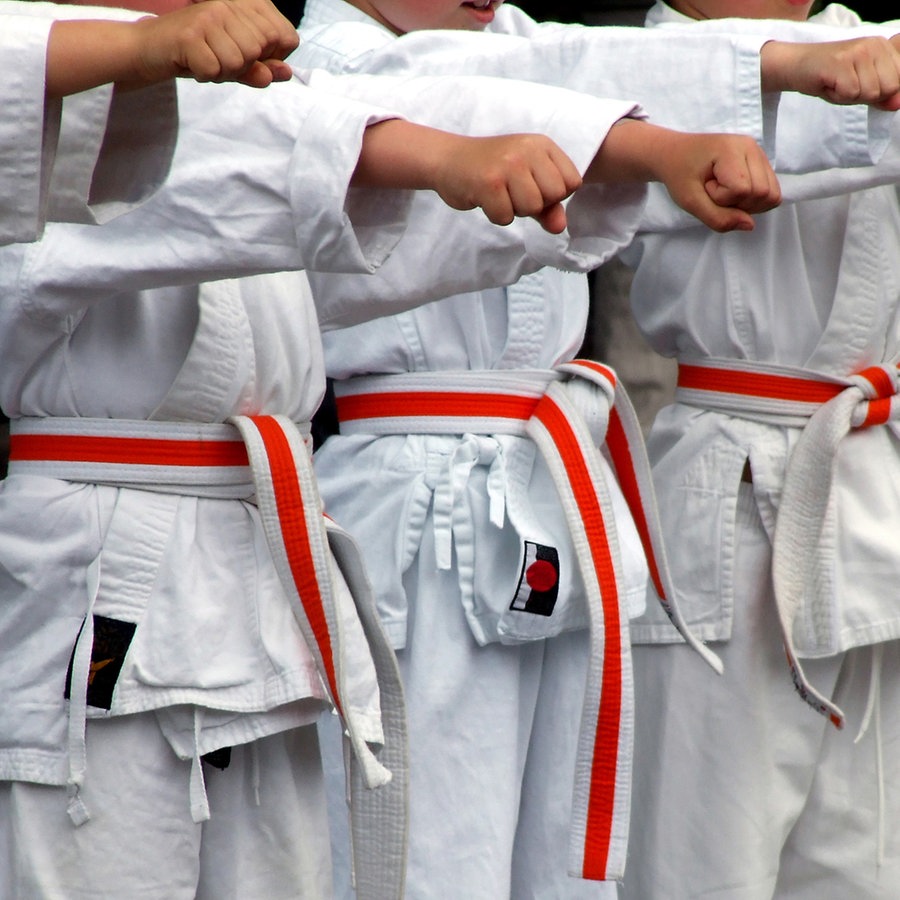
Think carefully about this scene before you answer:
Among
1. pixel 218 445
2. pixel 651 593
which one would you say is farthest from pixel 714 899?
pixel 218 445

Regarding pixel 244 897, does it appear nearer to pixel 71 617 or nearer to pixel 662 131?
pixel 71 617

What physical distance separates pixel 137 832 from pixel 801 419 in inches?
35.4

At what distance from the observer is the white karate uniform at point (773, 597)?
1.70 m

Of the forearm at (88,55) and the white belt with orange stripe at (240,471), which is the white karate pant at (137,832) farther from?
the forearm at (88,55)

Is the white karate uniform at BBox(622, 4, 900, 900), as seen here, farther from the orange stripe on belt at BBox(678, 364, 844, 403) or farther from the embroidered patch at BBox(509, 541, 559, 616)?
the embroidered patch at BBox(509, 541, 559, 616)

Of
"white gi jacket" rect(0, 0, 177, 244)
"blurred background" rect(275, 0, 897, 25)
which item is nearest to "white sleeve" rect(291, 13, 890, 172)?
"white gi jacket" rect(0, 0, 177, 244)

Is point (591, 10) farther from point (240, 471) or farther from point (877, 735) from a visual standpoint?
point (240, 471)

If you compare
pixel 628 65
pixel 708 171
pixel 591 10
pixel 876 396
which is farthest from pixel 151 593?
pixel 591 10

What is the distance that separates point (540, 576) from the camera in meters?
1.54

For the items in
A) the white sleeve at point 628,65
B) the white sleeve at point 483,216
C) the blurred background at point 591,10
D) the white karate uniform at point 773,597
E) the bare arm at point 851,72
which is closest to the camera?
the white sleeve at point 483,216

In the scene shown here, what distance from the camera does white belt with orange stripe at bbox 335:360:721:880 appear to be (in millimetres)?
1496

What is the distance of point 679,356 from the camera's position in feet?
6.02

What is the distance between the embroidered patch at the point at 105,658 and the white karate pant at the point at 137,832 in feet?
0.11

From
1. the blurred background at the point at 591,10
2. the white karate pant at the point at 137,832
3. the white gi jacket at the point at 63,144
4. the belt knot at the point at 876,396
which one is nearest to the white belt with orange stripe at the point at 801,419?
the belt knot at the point at 876,396
